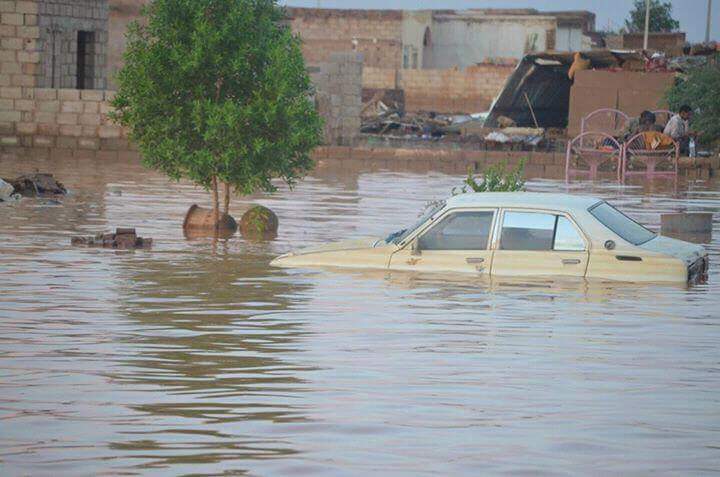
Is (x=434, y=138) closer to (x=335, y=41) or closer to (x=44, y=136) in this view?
(x=44, y=136)

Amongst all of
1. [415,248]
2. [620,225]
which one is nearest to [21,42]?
[415,248]

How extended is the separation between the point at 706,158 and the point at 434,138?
8981 millimetres

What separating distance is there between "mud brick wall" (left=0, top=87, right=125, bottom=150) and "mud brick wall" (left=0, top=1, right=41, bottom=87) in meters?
A: 0.46

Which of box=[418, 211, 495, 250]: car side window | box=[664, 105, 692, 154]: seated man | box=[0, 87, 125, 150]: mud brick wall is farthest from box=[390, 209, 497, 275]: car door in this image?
box=[0, 87, 125, 150]: mud brick wall

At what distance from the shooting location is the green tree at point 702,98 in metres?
31.0

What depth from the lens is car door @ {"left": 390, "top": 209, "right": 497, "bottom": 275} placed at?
12945mm

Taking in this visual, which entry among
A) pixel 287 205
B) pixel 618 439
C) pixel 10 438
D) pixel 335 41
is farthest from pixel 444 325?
pixel 335 41

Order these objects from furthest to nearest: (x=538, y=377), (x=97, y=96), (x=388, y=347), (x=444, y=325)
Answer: (x=97, y=96) → (x=444, y=325) → (x=388, y=347) → (x=538, y=377)

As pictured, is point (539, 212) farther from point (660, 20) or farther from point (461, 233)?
point (660, 20)

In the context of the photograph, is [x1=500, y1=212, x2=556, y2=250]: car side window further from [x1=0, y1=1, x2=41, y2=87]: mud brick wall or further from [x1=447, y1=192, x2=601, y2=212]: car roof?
[x1=0, y1=1, x2=41, y2=87]: mud brick wall

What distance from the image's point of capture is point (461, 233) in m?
13.1

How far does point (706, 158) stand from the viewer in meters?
30.7

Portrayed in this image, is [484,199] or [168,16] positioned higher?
[168,16]

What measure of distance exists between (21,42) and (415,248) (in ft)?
74.6
